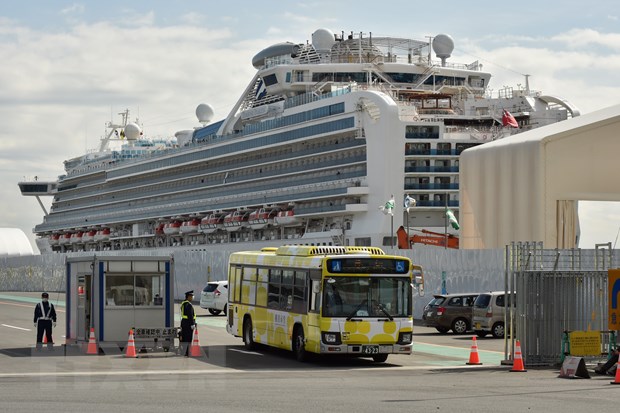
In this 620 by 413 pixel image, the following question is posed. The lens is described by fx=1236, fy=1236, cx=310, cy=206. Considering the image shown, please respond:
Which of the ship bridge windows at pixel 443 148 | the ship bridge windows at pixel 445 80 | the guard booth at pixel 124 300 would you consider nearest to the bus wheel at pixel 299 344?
the guard booth at pixel 124 300

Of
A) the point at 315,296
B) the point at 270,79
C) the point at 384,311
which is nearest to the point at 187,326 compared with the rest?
the point at 315,296

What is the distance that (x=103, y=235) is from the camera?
343 ft

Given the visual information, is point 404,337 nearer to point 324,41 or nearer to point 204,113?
point 324,41

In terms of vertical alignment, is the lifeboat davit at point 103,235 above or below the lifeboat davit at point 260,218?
below

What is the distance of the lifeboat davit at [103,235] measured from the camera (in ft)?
341

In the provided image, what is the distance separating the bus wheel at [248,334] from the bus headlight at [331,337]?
14.5 ft

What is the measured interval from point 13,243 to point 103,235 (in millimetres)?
13432

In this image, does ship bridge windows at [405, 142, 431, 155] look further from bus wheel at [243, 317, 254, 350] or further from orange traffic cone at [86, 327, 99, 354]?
orange traffic cone at [86, 327, 99, 354]

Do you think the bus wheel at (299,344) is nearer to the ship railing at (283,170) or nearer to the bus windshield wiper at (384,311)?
the bus windshield wiper at (384,311)

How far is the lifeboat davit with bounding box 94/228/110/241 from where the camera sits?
341 ft

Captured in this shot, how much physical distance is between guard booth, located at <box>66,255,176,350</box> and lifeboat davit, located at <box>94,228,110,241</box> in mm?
76664

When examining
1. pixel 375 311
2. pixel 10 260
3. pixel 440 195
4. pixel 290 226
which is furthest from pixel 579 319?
pixel 10 260

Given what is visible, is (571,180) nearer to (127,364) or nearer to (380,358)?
(380,358)

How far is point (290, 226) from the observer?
77125mm
